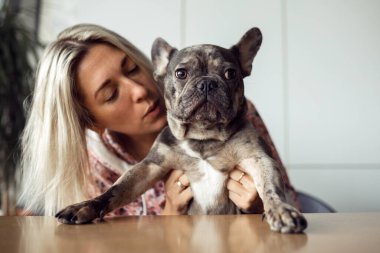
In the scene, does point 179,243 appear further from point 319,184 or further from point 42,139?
point 319,184

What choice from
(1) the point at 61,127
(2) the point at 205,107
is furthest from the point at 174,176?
(1) the point at 61,127

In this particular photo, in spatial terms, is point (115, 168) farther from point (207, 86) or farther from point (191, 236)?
point (191, 236)

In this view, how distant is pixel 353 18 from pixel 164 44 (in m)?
1.83

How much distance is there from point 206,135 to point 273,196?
14.3 inches

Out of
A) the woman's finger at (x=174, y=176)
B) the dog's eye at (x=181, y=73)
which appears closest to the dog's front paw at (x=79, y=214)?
the woman's finger at (x=174, y=176)

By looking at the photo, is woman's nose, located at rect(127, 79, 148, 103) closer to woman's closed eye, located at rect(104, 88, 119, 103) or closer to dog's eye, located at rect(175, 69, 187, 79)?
woman's closed eye, located at rect(104, 88, 119, 103)

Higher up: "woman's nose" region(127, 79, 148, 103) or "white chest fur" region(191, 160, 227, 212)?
"woman's nose" region(127, 79, 148, 103)

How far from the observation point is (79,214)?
1.00 metres

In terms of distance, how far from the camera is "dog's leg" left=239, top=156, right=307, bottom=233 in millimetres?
818

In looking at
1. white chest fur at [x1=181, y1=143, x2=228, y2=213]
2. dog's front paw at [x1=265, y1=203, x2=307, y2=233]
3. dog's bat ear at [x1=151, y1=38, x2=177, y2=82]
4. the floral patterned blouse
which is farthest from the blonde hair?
dog's front paw at [x1=265, y1=203, x2=307, y2=233]

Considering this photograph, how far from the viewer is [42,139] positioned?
63.5 inches

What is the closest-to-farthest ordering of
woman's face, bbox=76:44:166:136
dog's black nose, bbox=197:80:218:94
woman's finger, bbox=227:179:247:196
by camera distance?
dog's black nose, bbox=197:80:218:94 < woman's finger, bbox=227:179:247:196 < woman's face, bbox=76:44:166:136

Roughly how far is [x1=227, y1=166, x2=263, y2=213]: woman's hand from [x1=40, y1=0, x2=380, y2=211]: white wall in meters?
1.59

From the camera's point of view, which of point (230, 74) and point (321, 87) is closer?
point (230, 74)
